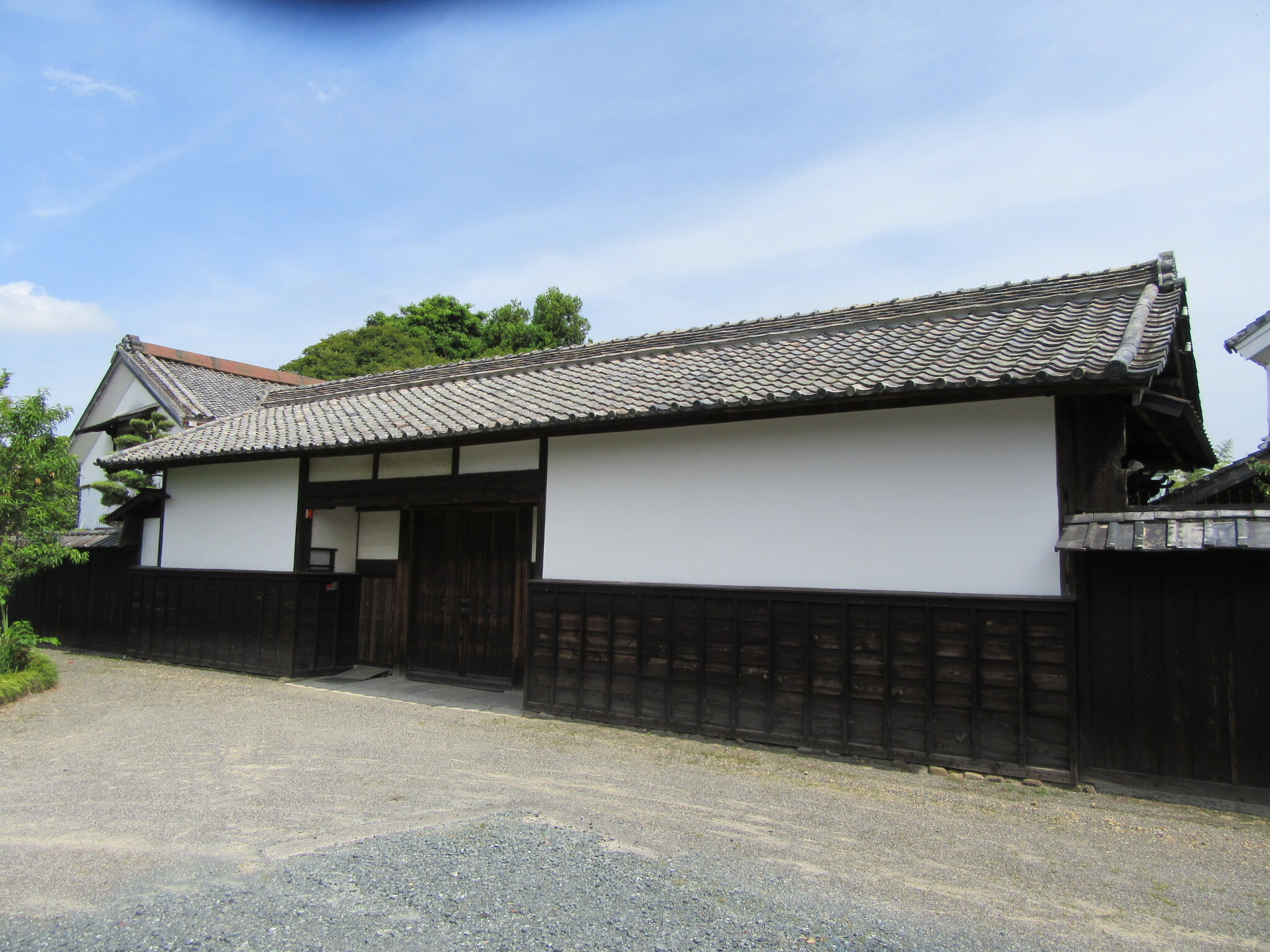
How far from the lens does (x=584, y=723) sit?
8.99 metres

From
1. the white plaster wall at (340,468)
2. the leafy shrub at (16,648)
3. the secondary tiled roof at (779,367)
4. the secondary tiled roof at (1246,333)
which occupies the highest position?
the secondary tiled roof at (1246,333)

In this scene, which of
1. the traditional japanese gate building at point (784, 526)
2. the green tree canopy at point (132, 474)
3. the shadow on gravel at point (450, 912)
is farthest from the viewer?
the green tree canopy at point (132, 474)

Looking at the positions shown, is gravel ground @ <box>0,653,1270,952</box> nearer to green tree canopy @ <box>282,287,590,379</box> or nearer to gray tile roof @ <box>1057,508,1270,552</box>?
gray tile roof @ <box>1057,508,1270,552</box>

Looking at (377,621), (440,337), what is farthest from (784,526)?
(440,337)

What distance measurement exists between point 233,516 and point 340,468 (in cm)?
261

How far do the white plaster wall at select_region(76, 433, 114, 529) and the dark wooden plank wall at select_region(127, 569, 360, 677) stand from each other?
8.79 meters

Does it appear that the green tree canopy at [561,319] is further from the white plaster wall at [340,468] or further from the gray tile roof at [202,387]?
the white plaster wall at [340,468]

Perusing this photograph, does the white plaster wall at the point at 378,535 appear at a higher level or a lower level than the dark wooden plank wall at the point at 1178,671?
higher

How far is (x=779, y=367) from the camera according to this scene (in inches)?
362

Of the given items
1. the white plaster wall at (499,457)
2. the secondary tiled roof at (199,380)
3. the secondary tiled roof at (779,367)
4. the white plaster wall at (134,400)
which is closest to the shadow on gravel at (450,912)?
the secondary tiled roof at (779,367)

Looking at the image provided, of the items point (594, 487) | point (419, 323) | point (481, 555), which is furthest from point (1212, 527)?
point (419, 323)

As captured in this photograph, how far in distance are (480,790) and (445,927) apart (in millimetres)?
2669

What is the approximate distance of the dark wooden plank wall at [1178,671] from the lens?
605 cm

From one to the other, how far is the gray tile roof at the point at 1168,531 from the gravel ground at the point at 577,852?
2022mm
